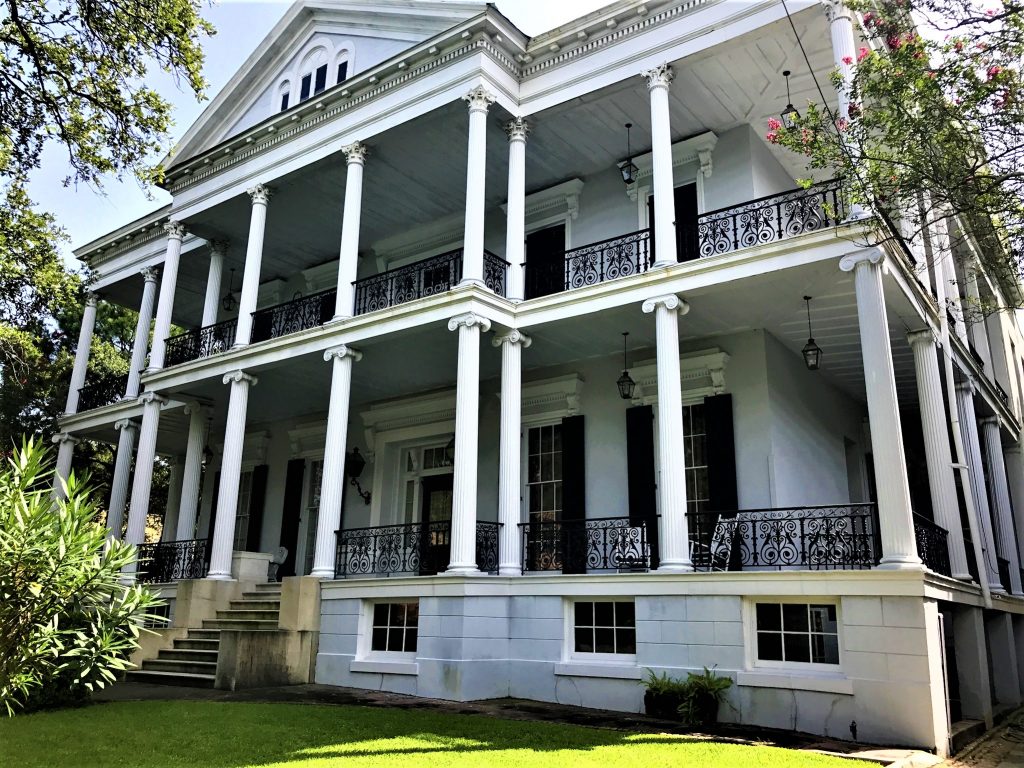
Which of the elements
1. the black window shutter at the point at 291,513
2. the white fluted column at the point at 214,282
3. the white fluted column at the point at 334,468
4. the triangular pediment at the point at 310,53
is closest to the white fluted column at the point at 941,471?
the white fluted column at the point at 334,468

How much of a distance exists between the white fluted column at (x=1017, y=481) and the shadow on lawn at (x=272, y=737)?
1161 cm

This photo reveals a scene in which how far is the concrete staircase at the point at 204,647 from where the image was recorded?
11.7 metres

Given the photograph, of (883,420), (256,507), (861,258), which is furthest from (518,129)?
(256,507)

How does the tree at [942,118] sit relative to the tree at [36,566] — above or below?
above

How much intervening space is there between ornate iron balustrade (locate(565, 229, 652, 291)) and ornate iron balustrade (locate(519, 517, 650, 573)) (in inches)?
141

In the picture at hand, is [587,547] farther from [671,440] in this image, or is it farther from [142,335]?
[142,335]

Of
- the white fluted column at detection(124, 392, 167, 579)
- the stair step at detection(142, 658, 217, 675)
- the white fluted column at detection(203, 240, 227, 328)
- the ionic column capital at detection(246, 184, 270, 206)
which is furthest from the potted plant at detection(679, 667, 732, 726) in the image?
the white fluted column at detection(203, 240, 227, 328)

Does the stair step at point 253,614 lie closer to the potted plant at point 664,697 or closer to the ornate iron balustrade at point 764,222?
the potted plant at point 664,697

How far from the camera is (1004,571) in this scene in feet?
44.6

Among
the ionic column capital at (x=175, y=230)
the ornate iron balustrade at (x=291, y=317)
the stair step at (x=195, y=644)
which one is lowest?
the stair step at (x=195, y=644)

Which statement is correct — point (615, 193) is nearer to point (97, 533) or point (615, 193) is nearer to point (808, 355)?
point (808, 355)

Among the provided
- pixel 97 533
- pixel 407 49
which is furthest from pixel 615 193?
pixel 97 533

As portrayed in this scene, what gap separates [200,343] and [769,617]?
1219cm

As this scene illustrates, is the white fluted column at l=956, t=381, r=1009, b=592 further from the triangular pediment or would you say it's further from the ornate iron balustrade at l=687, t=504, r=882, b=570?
the triangular pediment
